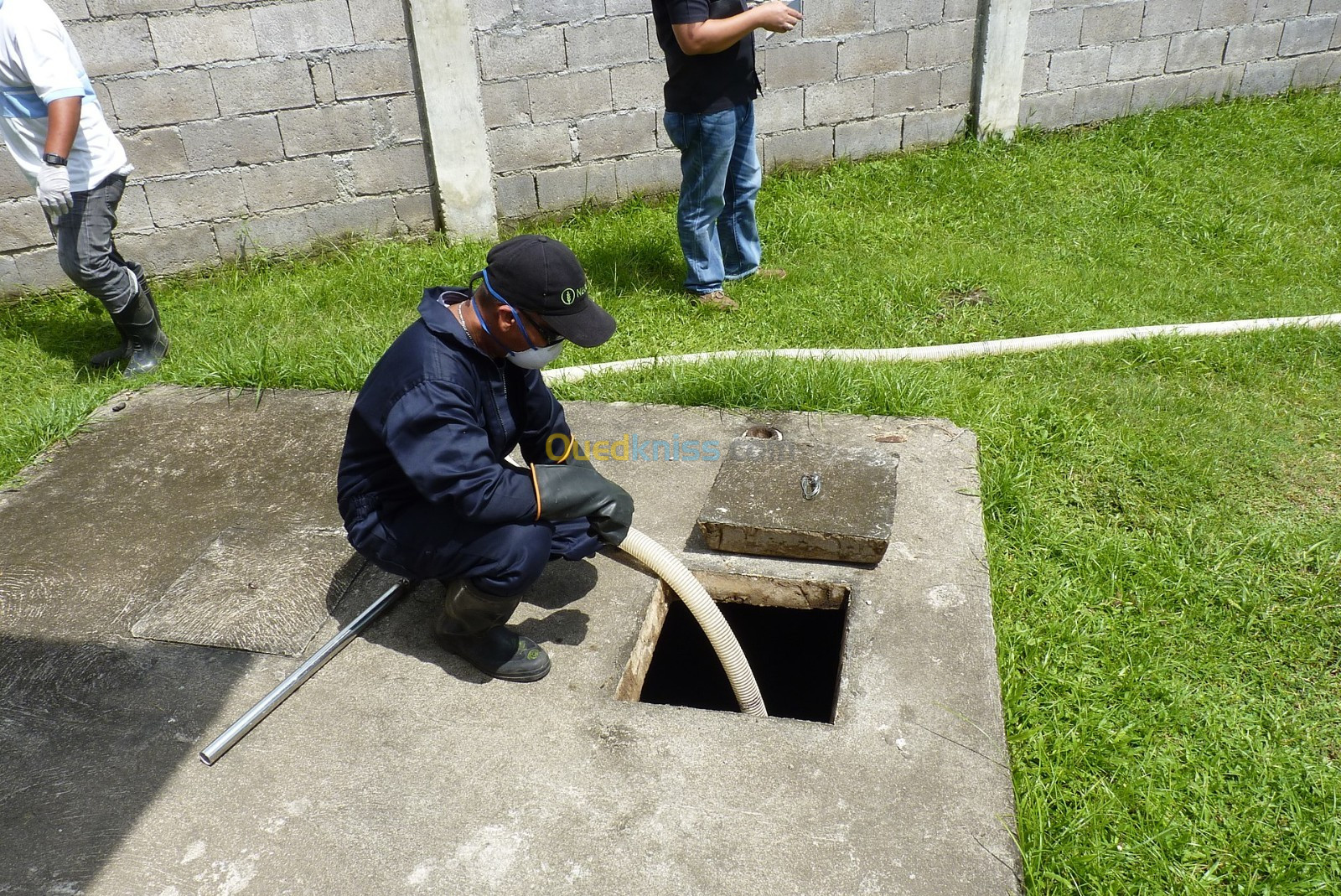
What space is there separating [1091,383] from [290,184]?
435cm

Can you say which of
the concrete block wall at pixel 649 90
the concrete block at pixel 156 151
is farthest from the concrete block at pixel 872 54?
the concrete block at pixel 156 151

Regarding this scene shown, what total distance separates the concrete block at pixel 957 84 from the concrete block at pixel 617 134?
2.06 meters

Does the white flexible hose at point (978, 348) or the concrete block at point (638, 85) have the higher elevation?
the concrete block at point (638, 85)

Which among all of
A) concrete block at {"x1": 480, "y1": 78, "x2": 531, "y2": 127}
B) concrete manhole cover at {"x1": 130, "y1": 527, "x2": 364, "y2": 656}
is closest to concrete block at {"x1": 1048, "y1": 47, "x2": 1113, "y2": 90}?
concrete block at {"x1": 480, "y1": 78, "x2": 531, "y2": 127}

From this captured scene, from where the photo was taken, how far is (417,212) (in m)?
5.86

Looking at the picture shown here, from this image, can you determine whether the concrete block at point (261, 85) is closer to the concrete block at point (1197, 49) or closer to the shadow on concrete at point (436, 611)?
the shadow on concrete at point (436, 611)

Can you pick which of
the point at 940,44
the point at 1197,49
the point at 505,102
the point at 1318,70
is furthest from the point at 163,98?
the point at 1318,70

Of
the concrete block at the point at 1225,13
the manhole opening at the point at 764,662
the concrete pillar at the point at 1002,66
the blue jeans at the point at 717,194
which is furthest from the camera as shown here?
the concrete block at the point at 1225,13

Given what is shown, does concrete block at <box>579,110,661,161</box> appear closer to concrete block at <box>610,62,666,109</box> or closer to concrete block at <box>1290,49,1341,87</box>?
concrete block at <box>610,62,666,109</box>

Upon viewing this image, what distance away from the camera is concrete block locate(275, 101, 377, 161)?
213 inches

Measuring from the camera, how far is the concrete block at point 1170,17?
6.84m

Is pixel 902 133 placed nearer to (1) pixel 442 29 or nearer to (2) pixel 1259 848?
(1) pixel 442 29

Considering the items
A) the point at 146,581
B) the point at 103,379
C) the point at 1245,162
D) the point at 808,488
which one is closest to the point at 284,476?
the point at 146,581

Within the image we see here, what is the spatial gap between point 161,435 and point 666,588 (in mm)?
2189
